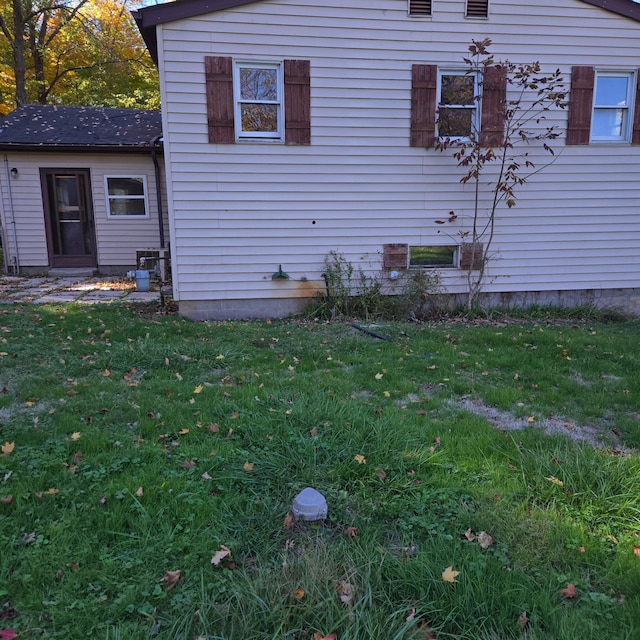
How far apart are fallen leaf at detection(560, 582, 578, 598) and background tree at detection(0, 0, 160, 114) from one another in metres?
22.7

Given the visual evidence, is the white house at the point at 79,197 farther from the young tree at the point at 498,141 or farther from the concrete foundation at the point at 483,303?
the young tree at the point at 498,141

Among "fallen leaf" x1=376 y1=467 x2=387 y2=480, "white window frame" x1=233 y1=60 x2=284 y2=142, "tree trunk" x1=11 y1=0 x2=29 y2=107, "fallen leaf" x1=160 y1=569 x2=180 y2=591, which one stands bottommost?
"fallen leaf" x1=160 y1=569 x2=180 y2=591

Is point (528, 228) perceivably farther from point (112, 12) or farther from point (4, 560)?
point (112, 12)

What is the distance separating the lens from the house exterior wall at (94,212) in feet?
38.8

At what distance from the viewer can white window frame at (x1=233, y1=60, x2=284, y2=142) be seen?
7215 mm

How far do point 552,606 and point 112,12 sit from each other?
2598 centimetres

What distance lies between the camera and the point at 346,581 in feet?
6.82

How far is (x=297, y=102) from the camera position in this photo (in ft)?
24.0

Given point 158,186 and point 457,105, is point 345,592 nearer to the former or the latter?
point 457,105

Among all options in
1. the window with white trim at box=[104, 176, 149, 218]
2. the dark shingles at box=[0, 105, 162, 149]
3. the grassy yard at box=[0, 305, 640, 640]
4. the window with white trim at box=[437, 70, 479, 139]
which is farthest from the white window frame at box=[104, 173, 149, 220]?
the grassy yard at box=[0, 305, 640, 640]

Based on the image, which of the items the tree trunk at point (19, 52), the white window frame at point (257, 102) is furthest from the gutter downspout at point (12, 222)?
the tree trunk at point (19, 52)

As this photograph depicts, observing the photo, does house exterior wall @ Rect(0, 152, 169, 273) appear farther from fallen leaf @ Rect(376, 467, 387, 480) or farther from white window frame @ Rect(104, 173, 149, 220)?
fallen leaf @ Rect(376, 467, 387, 480)

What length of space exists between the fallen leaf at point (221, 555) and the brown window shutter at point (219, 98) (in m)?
6.17

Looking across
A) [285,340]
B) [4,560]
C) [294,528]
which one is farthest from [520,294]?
[4,560]
